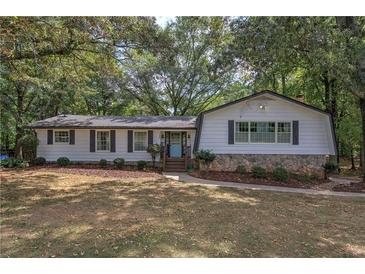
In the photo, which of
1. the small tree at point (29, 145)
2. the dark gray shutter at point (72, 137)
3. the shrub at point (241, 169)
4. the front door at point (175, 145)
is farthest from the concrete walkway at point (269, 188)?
the small tree at point (29, 145)

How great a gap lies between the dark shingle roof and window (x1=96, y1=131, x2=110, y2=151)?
1.87 ft

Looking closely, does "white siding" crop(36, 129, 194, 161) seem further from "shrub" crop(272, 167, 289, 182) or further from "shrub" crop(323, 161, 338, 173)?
"shrub" crop(323, 161, 338, 173)

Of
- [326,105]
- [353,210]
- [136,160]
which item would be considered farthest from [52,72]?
[326,105]

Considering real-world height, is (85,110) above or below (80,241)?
above

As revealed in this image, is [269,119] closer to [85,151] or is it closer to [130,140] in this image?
[130,140]

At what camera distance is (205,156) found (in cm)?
1490

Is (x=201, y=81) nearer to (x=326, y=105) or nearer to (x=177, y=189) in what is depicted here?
(x=326, y=105)

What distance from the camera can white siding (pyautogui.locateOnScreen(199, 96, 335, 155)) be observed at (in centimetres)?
1554

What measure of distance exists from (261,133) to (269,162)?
1502mm

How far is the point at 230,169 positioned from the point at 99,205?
29.1 ft

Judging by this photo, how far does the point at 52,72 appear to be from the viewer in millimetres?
13438

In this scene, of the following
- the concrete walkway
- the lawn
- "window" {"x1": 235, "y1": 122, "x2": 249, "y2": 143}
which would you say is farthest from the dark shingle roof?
the lawn

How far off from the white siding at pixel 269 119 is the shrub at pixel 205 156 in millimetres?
488

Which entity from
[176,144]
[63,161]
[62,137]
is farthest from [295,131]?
[62,137]
